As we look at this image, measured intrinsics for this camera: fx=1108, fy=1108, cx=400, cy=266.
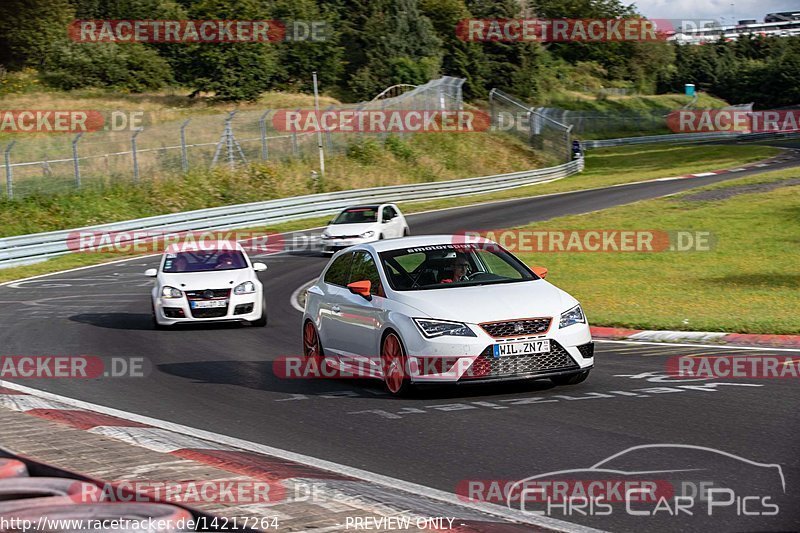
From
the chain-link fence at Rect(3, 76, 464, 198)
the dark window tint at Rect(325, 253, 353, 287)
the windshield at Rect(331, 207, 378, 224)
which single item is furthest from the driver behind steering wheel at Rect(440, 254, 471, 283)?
the chain-link fence at Rect(3, 76, 464, 198)

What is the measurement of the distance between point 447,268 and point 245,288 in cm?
732

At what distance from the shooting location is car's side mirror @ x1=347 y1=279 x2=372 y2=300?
442 inches

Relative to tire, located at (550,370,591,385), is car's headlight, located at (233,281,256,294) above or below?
below

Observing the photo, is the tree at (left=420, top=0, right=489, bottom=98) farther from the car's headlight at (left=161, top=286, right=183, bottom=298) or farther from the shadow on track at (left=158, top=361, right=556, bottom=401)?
the shadow on track at (left=158, top=361, right=556, bottom=401)

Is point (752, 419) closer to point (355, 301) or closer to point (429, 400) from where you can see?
point (429, 400)

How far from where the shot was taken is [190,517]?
4523 millimetres

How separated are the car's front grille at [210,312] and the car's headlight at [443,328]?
8210mm

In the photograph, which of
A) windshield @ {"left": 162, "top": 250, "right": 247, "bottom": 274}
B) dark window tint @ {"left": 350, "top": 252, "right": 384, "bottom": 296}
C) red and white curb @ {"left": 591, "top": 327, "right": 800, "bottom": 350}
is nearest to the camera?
dark window tint @ {"left": 350, "top": 252, "right": 384, "bottom": 296}

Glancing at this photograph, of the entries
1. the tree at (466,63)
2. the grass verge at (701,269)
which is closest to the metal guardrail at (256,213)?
the grass verge at (701,269)

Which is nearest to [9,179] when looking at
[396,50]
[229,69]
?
[229,69]

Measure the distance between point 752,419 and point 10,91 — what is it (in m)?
69.8

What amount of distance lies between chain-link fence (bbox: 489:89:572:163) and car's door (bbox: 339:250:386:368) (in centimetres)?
5447

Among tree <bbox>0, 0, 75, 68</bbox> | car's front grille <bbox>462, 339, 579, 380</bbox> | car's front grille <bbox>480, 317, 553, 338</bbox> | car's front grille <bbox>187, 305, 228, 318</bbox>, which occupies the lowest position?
car's front grille <bbox>187, 305, 228, 318</bbox>

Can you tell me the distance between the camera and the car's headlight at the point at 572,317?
10477 mm
